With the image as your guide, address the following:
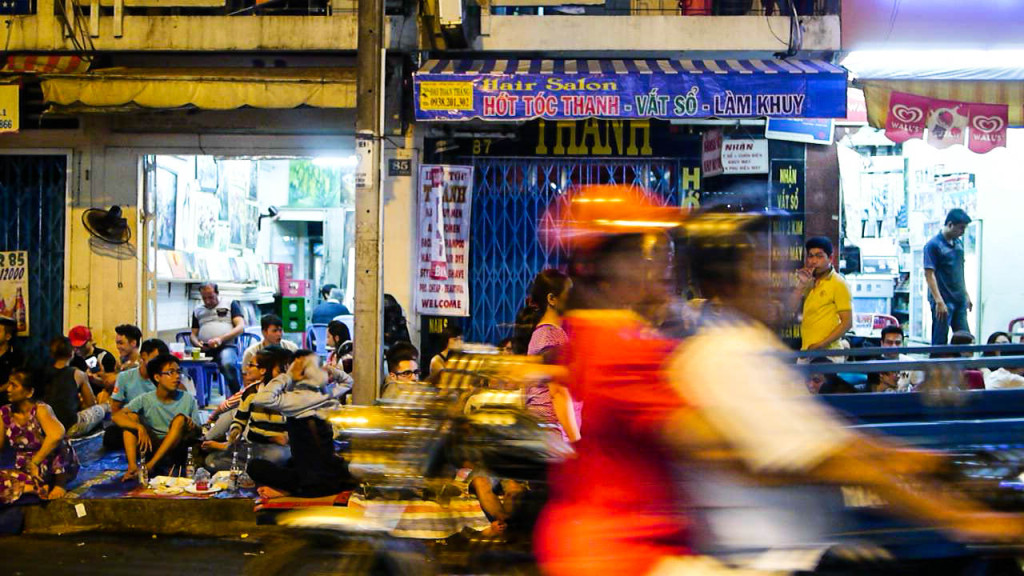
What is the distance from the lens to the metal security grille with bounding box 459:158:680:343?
10.9m

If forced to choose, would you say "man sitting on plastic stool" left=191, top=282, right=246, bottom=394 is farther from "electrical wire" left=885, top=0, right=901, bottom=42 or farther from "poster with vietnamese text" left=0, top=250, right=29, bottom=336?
"electrical wire" left=885, top=0, right=901, bottom=42

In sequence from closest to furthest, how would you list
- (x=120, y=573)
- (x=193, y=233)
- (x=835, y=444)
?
(x=835, y=444)
(x=120, y=573)
(x=193, y=233)

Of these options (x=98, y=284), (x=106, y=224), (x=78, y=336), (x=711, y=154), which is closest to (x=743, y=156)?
(x=711, y=154)

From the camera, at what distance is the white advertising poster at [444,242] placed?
35.3 ft

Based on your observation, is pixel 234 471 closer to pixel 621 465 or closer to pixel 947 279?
pixel 621 465

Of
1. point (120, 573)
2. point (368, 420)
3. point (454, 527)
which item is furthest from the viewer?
point (120, 573)

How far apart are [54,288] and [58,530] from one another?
Answer: 4.71 m

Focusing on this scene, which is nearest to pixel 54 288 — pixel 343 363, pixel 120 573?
pixel 343 363

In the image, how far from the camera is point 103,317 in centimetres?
1131

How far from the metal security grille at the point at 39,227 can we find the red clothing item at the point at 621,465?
398 inches

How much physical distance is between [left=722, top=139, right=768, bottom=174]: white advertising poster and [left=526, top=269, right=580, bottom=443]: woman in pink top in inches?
209

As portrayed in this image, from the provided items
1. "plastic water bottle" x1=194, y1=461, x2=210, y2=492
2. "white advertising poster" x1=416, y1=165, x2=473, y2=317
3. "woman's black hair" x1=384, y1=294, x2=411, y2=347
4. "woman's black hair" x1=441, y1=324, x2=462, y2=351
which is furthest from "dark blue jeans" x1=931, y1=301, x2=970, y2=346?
"plastic water bottle" x1=194, y1=461, x2=210, y2=492

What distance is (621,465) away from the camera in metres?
2.89

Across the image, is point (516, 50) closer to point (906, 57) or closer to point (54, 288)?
point (906, 57)
